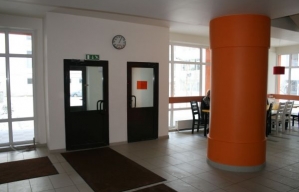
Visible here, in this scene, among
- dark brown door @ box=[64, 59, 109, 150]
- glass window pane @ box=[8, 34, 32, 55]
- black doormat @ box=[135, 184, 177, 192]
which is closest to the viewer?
black doormat @ box=[135, 184, 177, 192]

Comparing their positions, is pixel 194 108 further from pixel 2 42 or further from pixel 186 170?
pixel 2 42

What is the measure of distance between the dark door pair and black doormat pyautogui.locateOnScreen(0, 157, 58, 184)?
90 cm

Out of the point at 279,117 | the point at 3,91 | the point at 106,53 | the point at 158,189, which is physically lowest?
the point at 158,189

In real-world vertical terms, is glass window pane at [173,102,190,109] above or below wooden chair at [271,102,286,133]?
above

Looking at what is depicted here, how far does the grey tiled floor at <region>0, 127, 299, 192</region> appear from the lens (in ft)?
12.5

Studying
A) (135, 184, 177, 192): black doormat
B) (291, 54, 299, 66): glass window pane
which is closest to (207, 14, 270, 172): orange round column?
(135, 184, 177, 192): black doormat

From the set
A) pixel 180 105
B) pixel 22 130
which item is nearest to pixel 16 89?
pixel 22 130

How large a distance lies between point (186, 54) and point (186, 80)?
2.89ft

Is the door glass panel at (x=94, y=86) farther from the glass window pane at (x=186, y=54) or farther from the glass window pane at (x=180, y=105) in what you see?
the glass window pane at (x=186, y=54)

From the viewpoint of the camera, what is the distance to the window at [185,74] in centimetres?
828

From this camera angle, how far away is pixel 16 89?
19.9ft

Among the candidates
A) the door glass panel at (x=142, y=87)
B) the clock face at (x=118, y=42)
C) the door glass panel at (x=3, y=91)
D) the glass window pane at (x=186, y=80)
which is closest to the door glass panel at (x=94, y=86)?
the clock face at (x=118, y=42)

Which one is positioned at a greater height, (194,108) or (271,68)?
(271,68)

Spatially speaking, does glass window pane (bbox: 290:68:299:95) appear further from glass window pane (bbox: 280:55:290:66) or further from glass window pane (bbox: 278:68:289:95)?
glass window pane (bbox: 280:55:290:66)
